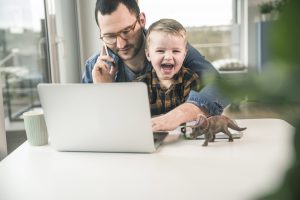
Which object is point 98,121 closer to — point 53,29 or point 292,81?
point 292,81

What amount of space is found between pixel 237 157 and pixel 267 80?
1100 millimetres

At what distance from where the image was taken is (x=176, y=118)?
175cm

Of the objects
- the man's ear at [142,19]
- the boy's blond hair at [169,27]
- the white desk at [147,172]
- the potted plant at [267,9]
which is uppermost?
the man's ear at [142,19]

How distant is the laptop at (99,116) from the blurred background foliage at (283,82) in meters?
1.03

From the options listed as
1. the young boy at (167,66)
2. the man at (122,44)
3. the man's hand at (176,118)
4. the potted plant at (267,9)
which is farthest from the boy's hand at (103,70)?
the potted plant at (267,9)

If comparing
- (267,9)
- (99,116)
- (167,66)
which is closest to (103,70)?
(167,66)

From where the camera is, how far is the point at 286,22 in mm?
185

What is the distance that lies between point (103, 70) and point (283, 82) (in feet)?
6.41

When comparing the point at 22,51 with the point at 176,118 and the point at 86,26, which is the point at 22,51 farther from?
the point at 176,118

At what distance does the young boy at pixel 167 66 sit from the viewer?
205cm

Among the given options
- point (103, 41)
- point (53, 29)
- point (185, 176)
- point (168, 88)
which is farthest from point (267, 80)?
point (53, 29)

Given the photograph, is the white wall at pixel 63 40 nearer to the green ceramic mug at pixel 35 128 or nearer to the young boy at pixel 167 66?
the young boy at pixel 167 66

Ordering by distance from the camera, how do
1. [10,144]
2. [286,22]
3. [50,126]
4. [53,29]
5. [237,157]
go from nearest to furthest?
[286,22] < [237,157] < [50,126] < [10,144] < [53,29]

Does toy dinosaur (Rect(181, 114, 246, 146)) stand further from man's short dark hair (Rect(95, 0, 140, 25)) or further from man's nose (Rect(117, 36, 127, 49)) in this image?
man's short dark hair (Rect(95, 0, 140, 25))
